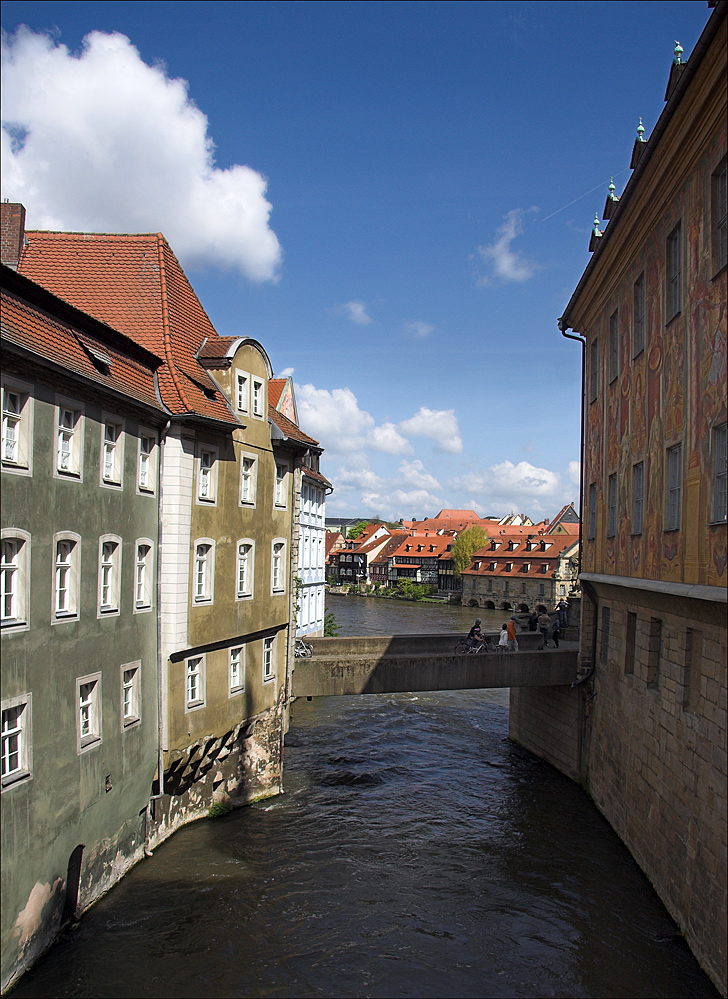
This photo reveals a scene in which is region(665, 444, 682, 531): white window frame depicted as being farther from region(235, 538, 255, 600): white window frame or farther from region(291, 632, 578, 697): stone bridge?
region(235, 538, 255, 600): white window frame

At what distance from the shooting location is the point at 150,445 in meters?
17.1

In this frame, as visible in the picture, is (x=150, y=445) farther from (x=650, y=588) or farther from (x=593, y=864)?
(x=593, y=864)

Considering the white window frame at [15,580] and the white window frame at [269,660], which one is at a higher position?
the white window frame at [15,580]

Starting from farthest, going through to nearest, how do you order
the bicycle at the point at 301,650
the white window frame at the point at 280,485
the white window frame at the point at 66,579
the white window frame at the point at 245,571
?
1. the bicycle at the point at 301,650
2. the white window frame at the point at 280,485
3. the white window frame at the point at 245,571
4. the white window frame at the point at 66,579

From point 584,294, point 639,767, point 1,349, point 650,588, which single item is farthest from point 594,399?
point 1,349

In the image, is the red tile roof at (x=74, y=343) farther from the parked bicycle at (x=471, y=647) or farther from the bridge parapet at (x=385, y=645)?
the parked bicycle at (x=471, y=647)

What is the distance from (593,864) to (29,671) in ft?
41.5

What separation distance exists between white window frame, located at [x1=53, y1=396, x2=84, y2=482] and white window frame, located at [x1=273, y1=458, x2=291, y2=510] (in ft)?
27.2

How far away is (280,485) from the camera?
72.9 feet

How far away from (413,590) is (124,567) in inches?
3534

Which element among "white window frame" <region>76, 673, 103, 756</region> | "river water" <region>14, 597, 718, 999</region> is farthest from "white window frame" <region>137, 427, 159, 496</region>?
"river water" <region>14, 597, 718, 999</region>

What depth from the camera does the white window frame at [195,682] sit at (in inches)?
708

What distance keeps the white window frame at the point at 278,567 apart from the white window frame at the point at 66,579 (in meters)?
8.13

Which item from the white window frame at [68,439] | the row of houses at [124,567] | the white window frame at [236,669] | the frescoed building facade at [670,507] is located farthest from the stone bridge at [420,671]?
the white window frame at [68,439]
